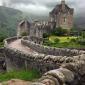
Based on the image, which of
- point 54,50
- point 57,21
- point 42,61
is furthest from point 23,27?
point 42,61

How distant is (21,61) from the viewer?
22.6m

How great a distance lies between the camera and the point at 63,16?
87.8 meters

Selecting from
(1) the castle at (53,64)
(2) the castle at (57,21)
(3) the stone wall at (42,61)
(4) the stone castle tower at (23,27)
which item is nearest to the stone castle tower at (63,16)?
(2) the castle at (57,21)

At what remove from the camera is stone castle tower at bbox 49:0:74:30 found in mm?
86812

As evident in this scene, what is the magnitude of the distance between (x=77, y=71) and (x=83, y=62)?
1.83 feet

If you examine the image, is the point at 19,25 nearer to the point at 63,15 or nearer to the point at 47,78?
the point at 63,15

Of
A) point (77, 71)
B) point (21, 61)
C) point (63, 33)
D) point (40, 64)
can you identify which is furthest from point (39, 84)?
point (63, 33)

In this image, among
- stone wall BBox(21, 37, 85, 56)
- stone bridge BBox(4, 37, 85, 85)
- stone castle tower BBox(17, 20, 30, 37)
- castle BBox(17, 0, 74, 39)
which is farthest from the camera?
stone castle tower BBox(17, 20, 30, 37)

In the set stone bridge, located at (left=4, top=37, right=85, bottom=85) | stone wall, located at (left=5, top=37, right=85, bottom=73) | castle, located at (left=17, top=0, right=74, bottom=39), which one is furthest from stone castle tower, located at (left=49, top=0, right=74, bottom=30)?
stone wall, located at (left=5, top=37, right=85, bottom=73)

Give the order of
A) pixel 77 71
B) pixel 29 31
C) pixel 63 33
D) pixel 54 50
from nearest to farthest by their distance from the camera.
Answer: pixel 77 71 → pixel 54 50 → pixel 63 33 → pixel 29 31

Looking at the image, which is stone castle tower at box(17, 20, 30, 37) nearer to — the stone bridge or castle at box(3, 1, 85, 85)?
castle at box(3, 1, 85, 85)

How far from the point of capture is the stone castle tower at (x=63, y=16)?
8681 centimetres

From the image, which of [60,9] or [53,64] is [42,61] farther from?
[60,9]

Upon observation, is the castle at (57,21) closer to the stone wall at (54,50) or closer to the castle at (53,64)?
the castle at (53,64)
